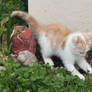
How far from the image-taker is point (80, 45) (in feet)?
8.84

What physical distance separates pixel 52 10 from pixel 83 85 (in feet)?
4.51

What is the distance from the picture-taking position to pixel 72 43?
2748 mm

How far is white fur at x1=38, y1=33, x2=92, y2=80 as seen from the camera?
285 centimetres

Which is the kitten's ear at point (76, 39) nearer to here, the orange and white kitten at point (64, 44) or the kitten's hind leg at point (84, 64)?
the orange and white kitten at point (64, 44)

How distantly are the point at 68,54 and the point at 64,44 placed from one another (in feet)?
0.49

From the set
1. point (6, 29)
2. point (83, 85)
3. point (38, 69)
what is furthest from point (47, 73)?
point (6, 29)

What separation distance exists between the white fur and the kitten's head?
39 millimetres

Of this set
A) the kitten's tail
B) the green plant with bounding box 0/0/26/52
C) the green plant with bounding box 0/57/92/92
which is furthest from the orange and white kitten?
the green plant with bounding box 0/57/92/92

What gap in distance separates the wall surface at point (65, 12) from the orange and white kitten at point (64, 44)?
0.23 m

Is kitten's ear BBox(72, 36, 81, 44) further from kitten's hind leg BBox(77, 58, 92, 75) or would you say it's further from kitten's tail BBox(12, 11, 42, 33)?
kitten's tail BBox(12, 11, 42, 33)

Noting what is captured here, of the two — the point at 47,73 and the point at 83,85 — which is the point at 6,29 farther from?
the point at 83,85

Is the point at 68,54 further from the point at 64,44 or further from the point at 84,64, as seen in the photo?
the point at 84,64

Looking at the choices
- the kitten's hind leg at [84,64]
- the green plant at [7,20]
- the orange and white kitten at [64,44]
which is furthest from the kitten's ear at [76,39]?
the green plant at [7,20]

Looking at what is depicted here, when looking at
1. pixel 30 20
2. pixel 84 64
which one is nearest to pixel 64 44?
pixel 84 64
